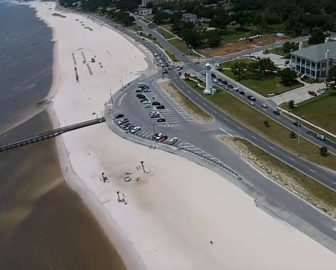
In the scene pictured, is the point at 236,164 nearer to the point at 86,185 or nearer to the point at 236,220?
the point at 236,220

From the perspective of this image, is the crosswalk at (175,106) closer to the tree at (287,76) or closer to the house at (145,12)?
the tree at (287,76)

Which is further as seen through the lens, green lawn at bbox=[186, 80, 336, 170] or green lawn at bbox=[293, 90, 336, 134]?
green lawn at bbox=[293, 90, 336, 134]

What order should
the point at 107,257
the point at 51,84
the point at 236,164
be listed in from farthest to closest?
the point at 51,84 < the point at 236,164 < the point at 107,257

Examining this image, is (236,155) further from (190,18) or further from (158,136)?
(190,18)

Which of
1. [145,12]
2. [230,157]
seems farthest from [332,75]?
[145,12]

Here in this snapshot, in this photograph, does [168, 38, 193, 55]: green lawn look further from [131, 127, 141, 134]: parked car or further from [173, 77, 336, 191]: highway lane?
[131, 127, 141, 134]: parked car

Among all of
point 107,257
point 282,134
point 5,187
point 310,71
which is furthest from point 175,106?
point 107,257

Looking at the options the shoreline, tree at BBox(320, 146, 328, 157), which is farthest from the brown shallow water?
tree at BBox(320, 146, 328, 157)
